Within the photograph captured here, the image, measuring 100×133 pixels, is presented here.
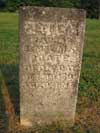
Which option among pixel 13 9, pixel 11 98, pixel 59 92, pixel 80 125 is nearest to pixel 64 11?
pixel 59 92

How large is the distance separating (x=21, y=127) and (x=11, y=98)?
4.20ft

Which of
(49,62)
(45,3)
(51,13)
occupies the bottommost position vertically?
(45,3)

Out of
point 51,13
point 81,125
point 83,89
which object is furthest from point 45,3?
point 51,13

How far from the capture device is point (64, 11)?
5543mm

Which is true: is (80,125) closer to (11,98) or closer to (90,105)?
(90,105)

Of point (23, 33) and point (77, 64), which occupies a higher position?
point (23, 33)

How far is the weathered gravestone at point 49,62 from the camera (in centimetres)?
555

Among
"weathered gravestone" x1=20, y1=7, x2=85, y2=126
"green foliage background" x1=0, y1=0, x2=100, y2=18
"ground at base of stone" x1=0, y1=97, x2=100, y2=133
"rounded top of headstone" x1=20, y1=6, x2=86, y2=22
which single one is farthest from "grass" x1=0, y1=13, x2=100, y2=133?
"green foliage background" x1=0, y1=0, x2=100, y2=18

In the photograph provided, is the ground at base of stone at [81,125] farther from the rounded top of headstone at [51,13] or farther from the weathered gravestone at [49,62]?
the rounded top of headstone at [51,13]

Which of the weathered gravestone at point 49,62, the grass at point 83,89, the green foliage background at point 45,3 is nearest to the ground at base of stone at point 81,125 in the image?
the grass at point 83,89

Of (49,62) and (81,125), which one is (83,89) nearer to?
(81,125)

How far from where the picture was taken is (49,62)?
578cm

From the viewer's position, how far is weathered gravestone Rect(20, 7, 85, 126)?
18.2 ft

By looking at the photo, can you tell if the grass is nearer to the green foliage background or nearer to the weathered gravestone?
the weathered gravestone
